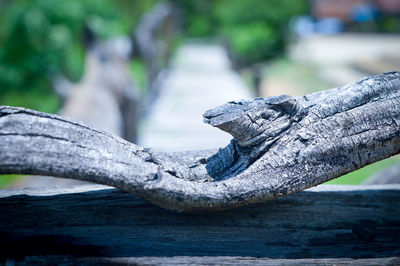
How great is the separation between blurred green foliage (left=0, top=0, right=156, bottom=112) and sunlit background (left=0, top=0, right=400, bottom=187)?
19 mm

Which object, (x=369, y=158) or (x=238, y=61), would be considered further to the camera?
(x=238, y=61)

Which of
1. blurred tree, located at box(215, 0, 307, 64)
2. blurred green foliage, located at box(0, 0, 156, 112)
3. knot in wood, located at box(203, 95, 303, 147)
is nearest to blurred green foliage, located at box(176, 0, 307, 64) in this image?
blurred tree, located at box(215, 0, 307, 64)

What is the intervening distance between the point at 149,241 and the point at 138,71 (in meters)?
7.44

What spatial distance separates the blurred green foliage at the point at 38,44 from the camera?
857 centimetres

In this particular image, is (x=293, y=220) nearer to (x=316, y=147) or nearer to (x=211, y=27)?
(x=316, y=147)

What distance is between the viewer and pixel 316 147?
69.8 inches

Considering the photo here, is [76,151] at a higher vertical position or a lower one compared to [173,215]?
higher

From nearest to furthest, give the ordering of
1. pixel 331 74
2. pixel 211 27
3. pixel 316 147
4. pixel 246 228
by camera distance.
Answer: pixel 316 147
pixel 246 228
pixel 331 74
pixel 211 27

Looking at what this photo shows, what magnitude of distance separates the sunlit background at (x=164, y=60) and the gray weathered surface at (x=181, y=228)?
4.42ft

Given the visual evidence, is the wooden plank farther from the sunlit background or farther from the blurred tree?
the blurred tree

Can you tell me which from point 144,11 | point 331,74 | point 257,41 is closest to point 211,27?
point 144,11

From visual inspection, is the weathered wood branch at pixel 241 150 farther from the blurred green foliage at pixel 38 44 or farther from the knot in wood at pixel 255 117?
the blurred green foliage at pixel 38 44

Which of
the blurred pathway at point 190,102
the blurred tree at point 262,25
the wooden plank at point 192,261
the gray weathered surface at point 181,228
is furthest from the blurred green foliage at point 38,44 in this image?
the wooden plank at point 192,261

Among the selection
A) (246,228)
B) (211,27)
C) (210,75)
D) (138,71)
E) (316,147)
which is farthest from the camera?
(211,27)
